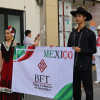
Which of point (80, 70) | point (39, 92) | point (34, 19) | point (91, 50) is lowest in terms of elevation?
point (39, 92)

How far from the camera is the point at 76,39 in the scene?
5008mm

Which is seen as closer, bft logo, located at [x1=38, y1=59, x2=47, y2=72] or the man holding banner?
the man holding banner

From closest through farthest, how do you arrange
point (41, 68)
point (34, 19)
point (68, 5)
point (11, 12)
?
point (41, 68)
point (11, 12)
point (34, 19)
point (68, 5)

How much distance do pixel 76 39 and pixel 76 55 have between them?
29cm

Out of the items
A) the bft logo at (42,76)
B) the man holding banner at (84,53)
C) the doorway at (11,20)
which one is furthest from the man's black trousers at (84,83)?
the doorway at (11,20)

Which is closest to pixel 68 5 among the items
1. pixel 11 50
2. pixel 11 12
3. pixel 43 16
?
pixel 43 16

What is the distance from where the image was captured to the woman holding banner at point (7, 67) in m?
5.68

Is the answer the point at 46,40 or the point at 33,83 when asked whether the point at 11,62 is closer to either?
the point at 33,83

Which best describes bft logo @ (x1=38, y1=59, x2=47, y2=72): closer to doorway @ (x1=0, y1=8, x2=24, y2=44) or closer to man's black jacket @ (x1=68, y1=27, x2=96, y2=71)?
man's black jacket @ (x1=68, y1=27, x2=96, y2=71)

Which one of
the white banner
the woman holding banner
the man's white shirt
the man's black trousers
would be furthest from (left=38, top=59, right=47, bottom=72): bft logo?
the man's white shirt

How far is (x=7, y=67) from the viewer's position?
573 centimetres

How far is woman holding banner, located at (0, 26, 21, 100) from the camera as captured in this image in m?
5.68

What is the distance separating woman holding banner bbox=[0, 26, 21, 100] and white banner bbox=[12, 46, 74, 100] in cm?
10

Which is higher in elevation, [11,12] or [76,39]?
[11,12]
